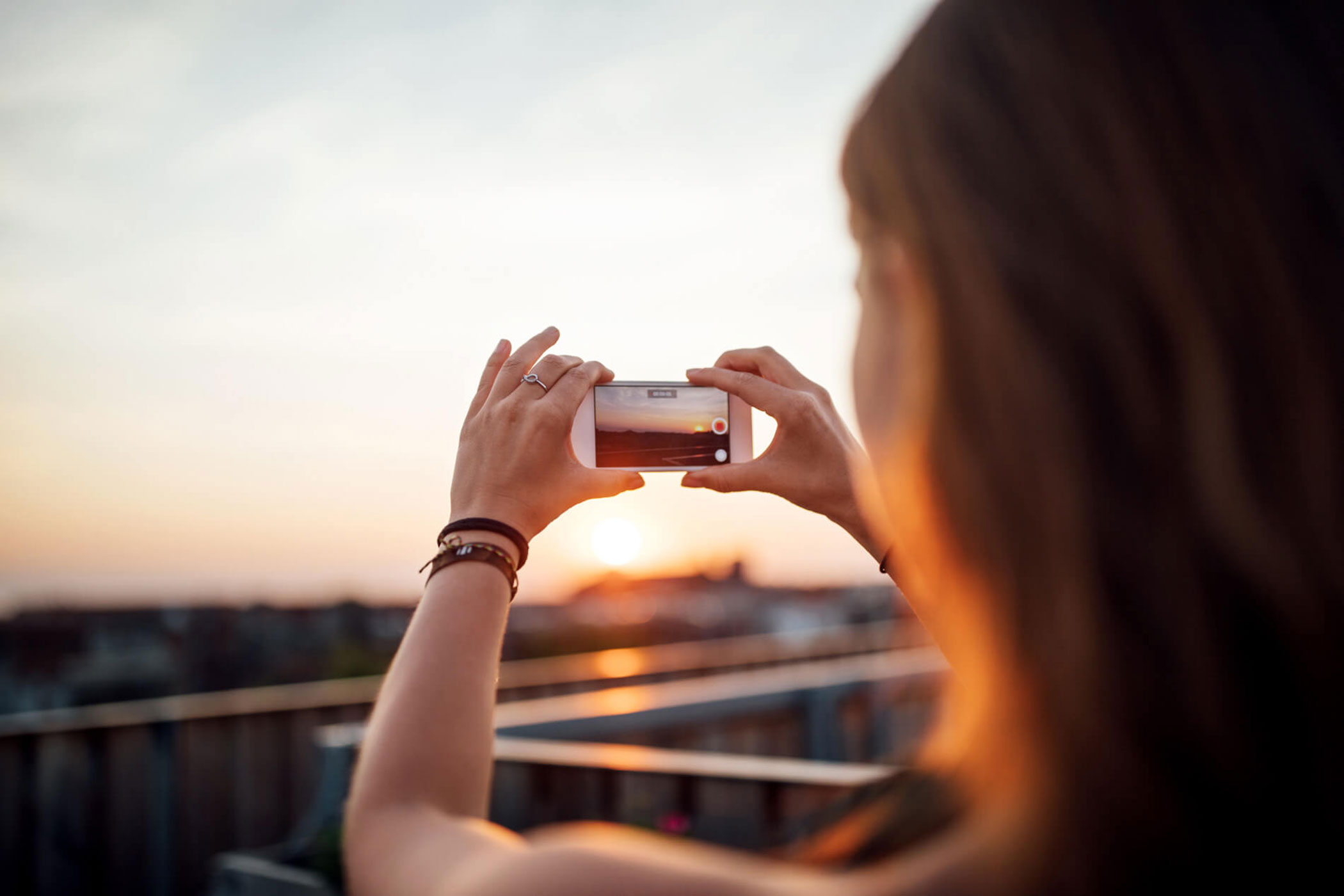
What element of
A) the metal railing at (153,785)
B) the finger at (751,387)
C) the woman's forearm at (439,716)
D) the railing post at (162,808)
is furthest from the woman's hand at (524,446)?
the railing post at (162,808)

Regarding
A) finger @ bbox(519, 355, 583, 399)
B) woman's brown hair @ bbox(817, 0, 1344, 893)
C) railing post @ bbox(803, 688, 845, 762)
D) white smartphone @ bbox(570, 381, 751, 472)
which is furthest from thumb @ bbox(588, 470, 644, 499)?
railing post @ bbox(803, 688, 845, 762)

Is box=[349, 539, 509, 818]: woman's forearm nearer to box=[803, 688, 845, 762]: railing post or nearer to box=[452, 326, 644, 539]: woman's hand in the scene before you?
box=[452, 326, 644, 539]: woman's hand

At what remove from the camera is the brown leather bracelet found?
2.94 feet

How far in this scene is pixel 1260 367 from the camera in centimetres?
55

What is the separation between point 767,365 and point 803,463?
0.20 meters

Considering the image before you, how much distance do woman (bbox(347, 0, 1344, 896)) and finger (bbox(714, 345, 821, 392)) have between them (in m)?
0.73

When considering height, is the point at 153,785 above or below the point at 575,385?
below

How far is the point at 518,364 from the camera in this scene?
1110mm

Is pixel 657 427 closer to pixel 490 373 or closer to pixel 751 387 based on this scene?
pixel 751 387

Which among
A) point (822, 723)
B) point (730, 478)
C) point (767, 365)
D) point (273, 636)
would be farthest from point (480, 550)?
point (273, 636)

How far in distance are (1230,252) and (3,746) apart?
4.95m

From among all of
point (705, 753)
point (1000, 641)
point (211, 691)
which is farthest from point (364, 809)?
point (211, 691)

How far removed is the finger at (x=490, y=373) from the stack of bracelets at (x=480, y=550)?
0.18m

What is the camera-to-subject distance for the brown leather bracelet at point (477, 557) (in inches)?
35.3
